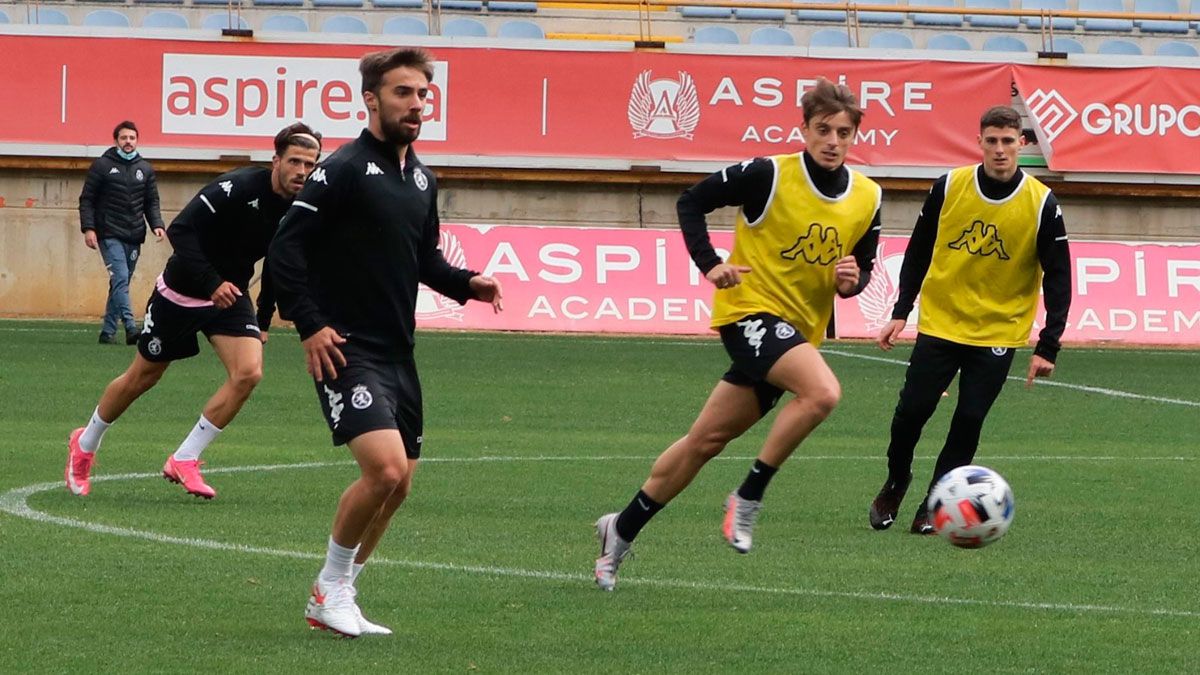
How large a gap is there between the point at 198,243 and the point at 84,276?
15.9 metres

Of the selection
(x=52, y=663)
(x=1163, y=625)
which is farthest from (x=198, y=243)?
(x=1163, y=625)

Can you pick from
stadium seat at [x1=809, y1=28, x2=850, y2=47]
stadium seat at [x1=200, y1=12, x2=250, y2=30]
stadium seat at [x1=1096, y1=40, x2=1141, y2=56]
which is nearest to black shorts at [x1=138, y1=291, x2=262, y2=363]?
stadium seat at [x1=200, y1=12, x2=250, y2=30]

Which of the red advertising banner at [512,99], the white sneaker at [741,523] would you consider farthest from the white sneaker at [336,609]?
the red advertising banner at [512,99]

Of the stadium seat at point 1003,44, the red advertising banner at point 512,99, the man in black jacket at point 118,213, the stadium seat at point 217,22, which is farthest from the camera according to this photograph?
the stadium seat at point 1003,44

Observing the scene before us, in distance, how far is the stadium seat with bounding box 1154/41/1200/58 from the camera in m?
28.9

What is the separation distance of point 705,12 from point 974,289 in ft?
64.1

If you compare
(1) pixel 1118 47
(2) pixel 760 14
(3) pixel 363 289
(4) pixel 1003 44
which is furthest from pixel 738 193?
(1) pixel 1118 47

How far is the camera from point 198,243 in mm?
9664

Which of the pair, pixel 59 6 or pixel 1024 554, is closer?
pixel 1024 554

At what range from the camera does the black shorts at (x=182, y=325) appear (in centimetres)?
1002

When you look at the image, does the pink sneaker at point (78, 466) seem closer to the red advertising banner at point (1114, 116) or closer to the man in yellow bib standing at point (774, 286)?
the man in yellow bib standing at point (774, 286)

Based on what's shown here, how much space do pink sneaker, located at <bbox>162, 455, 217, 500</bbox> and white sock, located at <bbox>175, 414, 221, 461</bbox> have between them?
3 cm

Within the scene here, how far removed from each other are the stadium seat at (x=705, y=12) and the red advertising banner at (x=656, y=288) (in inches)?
209

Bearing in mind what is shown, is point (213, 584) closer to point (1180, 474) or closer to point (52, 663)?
point (52, 663)
